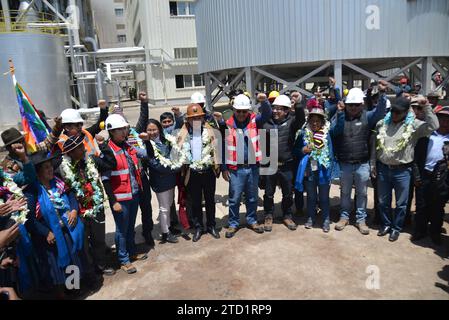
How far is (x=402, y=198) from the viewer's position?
4758mm

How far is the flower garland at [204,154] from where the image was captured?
4.96 m

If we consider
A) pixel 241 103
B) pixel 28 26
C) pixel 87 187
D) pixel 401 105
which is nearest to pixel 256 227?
pixel 241 103

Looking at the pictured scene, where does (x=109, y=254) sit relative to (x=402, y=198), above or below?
below

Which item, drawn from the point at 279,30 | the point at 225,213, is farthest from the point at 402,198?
the point at 279,30

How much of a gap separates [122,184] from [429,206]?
419 centimetres

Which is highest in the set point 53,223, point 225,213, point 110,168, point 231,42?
point 231,42

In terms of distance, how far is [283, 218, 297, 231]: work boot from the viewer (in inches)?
209

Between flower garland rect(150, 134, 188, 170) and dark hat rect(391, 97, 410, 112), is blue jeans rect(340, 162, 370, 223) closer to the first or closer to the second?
dark hat rect(391, 97, 410, 112)

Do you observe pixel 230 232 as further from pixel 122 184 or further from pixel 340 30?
pixel 340 30

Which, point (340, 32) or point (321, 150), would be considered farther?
point (340, 32)

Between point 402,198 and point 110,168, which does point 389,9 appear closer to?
point 402,198

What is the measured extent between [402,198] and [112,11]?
Answer: 6952cm

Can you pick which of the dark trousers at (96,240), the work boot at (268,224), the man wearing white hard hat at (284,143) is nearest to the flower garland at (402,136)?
the man wearing white hard hat at (284,143)

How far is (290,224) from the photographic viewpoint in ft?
17.5
